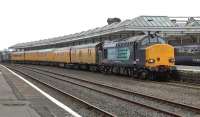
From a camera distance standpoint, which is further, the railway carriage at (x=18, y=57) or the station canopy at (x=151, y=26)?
the railway carriage at (x=18, y=57)

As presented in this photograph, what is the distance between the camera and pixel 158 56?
30.6 m

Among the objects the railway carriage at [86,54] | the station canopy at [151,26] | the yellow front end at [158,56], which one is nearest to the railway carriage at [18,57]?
the station canopy at [151,26]

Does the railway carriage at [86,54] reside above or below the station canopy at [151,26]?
below

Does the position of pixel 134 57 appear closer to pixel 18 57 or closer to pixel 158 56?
pixel 158 56

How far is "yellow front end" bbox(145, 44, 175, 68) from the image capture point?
99.2ft

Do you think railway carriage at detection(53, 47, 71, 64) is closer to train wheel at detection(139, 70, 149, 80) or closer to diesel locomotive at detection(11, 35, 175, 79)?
diesel locomotive at detection(11, 35, 175, 79)

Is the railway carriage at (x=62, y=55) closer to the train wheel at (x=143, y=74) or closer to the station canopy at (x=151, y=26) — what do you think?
the station canopy at (x=151, y=26)

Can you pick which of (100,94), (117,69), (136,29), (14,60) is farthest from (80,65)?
(14,60)

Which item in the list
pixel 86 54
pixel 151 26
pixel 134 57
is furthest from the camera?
pixel 151 26

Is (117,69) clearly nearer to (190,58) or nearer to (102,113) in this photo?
(190,58)

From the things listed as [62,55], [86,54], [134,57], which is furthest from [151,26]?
[134,57]

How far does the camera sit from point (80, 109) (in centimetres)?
1617

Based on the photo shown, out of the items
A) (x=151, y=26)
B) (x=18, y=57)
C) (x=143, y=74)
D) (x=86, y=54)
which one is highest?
(x=151, y=26)

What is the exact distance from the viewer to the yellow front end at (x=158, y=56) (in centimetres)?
3025
